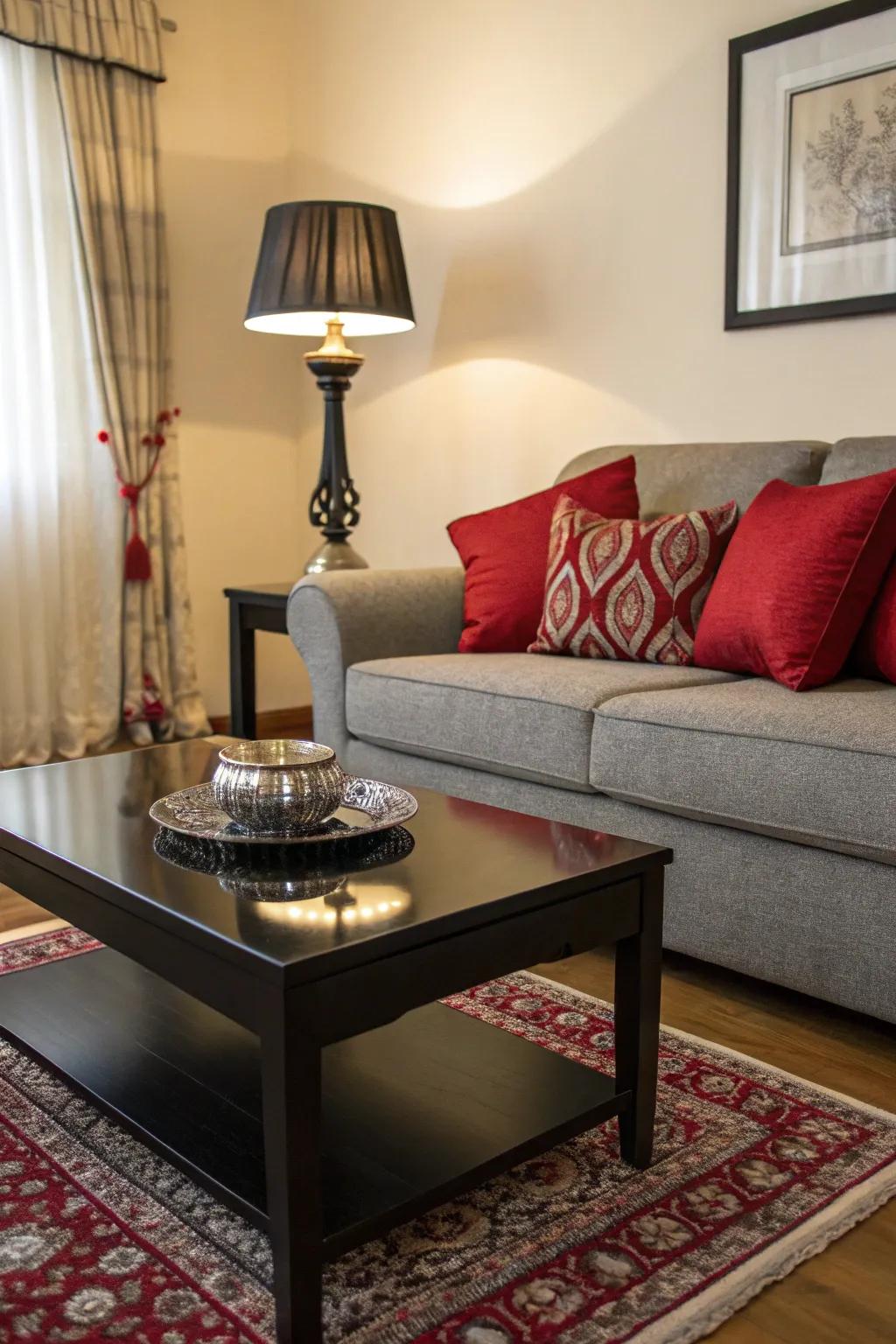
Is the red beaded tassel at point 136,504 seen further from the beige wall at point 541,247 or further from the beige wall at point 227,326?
the beige wall at point 541,247

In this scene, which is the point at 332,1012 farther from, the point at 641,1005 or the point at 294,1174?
the point at 641,1005

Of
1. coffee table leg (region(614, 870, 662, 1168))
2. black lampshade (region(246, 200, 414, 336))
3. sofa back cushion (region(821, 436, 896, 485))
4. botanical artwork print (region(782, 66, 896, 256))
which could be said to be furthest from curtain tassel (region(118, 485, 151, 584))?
coffee table leg (region(614, 870, 662, 1168))

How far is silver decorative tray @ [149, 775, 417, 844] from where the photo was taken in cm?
147

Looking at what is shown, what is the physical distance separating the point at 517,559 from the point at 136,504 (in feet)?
5.20

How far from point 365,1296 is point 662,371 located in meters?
2.55

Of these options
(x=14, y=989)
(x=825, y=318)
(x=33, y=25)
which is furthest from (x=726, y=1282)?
(x=33, y=25)

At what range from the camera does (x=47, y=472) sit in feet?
12.4

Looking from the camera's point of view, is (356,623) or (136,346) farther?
(136,346)

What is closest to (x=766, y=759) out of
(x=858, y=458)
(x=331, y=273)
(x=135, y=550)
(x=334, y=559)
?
(x=858, y=458)

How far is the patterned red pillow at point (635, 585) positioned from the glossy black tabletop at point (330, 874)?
945 millimetres

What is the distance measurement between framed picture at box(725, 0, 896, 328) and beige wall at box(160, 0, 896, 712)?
0.23 feet

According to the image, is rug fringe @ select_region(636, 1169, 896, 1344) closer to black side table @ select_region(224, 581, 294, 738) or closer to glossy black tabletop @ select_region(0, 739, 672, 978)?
glossy black tabletop @ select_region(0, 739, 672, 978)

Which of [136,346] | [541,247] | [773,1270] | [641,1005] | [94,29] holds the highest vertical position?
[94,29]

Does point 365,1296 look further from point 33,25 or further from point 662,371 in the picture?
point 33,25
